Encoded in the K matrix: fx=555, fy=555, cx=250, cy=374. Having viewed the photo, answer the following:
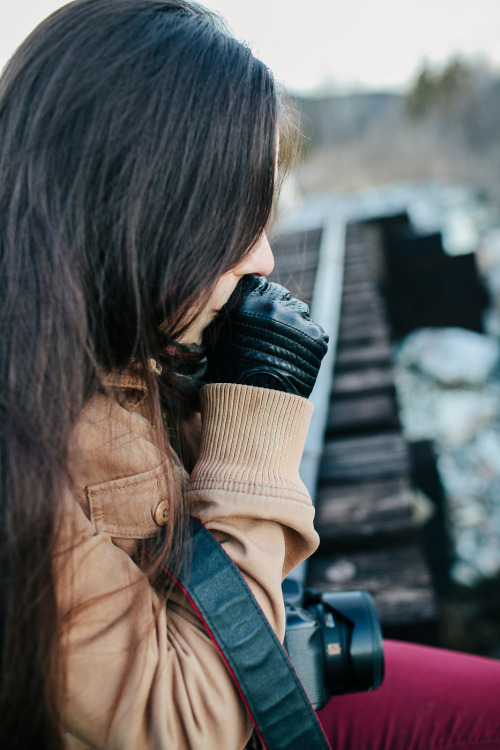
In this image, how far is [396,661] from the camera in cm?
139

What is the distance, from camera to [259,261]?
1.17 metres

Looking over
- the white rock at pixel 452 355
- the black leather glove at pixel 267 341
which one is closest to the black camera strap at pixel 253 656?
the black leather glove at pixel 267 341

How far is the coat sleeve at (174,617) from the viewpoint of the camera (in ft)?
2.66

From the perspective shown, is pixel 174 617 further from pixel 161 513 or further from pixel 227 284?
pixel 227 284

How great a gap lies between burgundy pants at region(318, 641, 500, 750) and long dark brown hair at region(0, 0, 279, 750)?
69 centimetres

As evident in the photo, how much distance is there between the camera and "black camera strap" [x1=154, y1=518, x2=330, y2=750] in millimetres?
868

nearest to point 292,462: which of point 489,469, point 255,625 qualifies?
point 255,625

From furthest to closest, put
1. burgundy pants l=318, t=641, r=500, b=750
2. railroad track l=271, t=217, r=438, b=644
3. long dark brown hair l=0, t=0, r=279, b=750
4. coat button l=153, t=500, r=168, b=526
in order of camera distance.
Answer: railroad track l=271, t=217, r=438, b=644
burgundy pants l=318, t=641, r=500, b=750
coat button l=153, t=500, r=168, b=526
long dark brown hair l=0, t=0, r=279, b=750

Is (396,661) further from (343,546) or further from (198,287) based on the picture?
(198,287)

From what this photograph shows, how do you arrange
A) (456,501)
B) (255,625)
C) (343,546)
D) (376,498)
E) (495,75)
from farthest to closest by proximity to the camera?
(495,75)
(456,501)
(376,498)
(343,546)
(255,625)

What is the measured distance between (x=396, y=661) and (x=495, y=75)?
77.4 feet

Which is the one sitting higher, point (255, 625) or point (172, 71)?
point (172, 71)

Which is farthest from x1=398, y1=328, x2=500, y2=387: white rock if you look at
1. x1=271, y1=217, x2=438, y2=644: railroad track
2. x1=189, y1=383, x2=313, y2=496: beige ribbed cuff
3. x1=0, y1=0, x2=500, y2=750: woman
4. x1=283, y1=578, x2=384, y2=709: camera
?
x1=0, y1=0, x2=500, y2=750: woman

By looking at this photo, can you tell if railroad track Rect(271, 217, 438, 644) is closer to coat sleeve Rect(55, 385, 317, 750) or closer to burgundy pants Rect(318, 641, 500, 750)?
burgundy pants Rect(318, 641, 500, 750)
